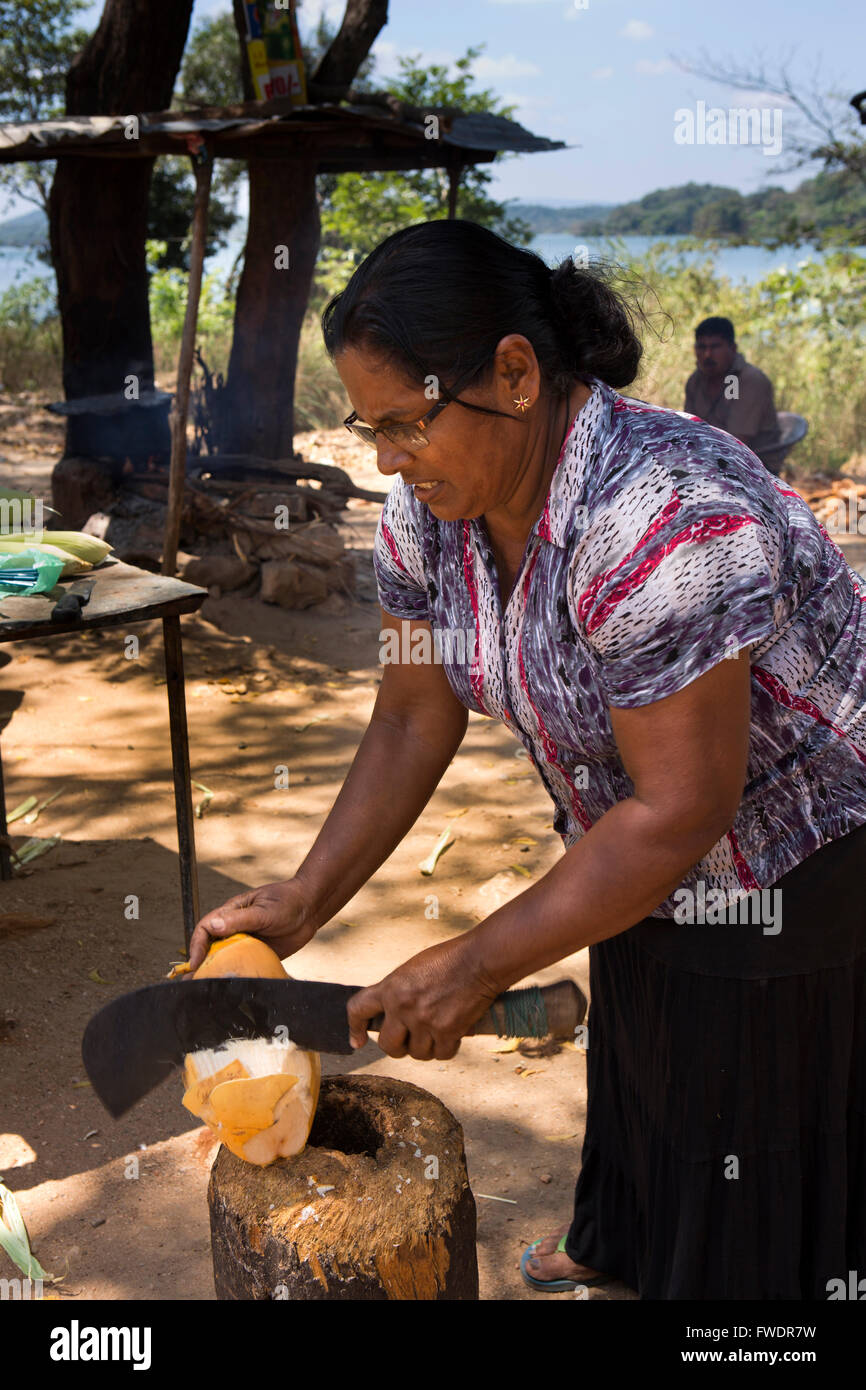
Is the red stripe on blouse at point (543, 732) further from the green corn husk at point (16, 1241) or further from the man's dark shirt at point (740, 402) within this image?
the man's dark shirt at point (740, 402)

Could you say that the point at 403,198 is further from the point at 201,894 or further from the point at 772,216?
the point at 201,894

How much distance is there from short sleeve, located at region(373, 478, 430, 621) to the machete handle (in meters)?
0.63

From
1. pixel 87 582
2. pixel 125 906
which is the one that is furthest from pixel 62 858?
pixel 87 582

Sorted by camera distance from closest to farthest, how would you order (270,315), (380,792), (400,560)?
(400,560) → (380,792) → (270,315)

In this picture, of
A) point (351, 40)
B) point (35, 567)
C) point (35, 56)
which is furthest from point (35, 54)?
point (35, 567)

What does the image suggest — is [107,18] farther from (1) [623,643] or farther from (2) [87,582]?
(1) [623,643]

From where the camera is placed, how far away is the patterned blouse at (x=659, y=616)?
1.40 m

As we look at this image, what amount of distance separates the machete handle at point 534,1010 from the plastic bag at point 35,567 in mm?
2017

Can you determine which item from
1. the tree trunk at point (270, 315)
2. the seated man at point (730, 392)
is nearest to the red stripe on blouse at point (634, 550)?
the seated man at point (730, 392)

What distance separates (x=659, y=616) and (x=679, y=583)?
5 cm

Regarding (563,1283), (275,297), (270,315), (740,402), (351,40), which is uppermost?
(351,40)

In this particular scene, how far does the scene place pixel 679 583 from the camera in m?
1.40

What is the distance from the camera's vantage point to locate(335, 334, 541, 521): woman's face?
4.91 ft

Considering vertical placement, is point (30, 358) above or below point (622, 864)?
above
